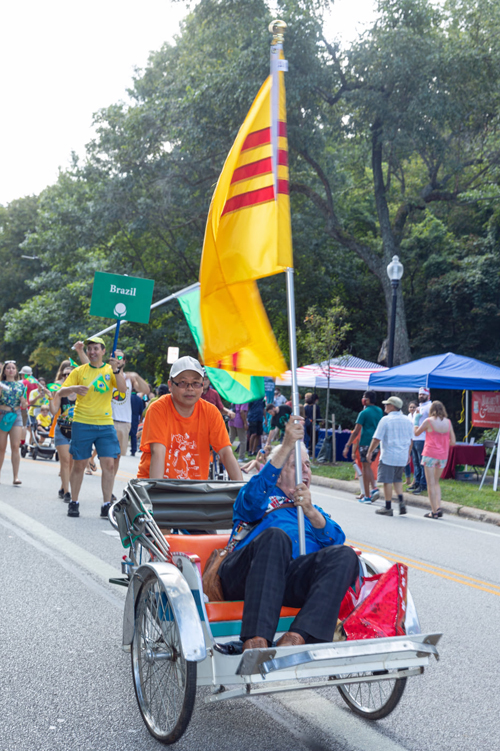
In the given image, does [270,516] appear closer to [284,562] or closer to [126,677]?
[284,562]

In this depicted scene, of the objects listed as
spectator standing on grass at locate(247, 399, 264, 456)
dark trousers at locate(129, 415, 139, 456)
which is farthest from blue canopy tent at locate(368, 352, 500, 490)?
dark trousers at locate(129, 415, 139, 456)

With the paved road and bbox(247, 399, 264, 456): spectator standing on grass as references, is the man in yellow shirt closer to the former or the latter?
the paved road

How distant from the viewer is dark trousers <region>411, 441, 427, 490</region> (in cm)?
1490

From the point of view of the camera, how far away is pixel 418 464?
50.2 feet

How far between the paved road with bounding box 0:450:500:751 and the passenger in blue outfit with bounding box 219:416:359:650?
1.76 feet

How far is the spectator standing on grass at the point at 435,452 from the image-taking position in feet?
39.6

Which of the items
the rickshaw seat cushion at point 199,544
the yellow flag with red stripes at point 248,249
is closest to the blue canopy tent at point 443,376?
the yellow flag with red stripes at point 248,249

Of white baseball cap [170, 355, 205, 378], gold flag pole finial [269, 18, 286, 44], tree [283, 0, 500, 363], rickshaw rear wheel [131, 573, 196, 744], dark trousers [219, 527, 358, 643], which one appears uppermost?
tree [283, 0, 500, 363]

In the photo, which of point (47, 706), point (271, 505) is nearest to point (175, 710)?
point (47, 706)

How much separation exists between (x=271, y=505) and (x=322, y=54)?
20913mm

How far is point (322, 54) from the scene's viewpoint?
885 inches

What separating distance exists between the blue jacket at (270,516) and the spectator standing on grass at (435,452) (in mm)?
8369

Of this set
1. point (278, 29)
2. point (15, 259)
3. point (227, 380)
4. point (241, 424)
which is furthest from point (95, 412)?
point (15, 259)

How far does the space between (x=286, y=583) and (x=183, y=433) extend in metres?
1.79
